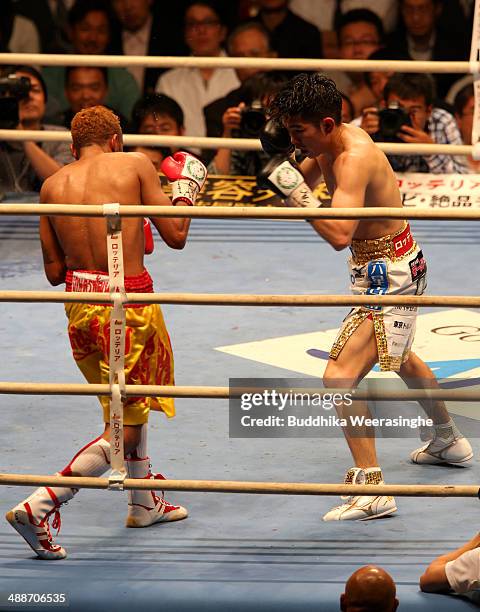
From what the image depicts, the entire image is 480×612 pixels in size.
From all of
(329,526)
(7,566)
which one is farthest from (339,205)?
(7,566)

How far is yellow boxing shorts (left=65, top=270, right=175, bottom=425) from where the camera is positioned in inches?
137

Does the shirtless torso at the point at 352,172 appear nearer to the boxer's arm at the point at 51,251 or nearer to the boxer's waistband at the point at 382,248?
the boxer's waistband at the point at 382,248

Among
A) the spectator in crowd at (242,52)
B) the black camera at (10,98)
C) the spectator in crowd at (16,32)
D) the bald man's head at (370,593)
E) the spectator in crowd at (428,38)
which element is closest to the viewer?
the bald man's head at (370,593)

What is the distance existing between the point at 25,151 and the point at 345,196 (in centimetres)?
351

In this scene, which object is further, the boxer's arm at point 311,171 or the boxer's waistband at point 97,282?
the boxer's arm at point 311,171

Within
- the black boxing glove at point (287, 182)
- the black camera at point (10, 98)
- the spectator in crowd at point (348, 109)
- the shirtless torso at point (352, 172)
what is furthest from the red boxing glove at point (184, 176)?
the spectator in crowd at point (348, 109)

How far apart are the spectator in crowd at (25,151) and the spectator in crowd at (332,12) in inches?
69.0

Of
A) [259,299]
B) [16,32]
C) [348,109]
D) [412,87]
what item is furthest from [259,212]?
[16,32]

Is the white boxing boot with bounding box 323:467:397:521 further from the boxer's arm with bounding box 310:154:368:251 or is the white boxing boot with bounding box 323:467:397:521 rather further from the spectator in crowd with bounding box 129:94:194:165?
the spectator in crowd with bounding box 129:94:194:165

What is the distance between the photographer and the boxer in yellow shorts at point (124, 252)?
3.48 metres

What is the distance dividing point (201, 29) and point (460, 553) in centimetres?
489

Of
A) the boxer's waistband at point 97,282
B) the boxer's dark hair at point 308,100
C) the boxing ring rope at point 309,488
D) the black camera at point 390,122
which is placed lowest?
the boxing ring rope at point 309,488

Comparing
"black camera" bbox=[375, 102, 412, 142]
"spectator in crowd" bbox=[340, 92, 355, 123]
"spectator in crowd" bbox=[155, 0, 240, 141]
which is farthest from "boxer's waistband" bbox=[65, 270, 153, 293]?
"spectator in crowd" bbox=[155, 0, 240, 141]

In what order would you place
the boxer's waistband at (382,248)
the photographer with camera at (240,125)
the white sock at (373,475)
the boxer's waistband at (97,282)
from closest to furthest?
1. the boxer's waistband at (97,282)
2. the white sock at (373,475)
3. the boxer's waistband at (382,248)
4. the photographer with camera at (240,125)
